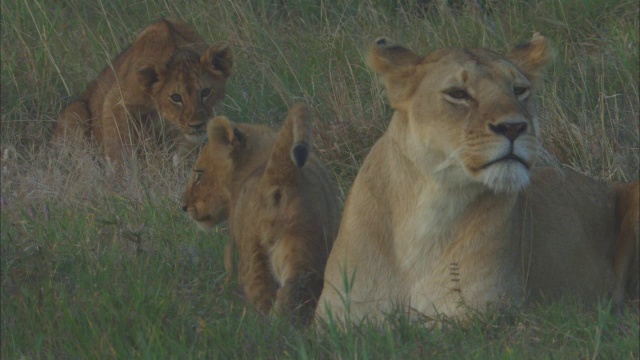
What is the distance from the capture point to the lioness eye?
3658 mm

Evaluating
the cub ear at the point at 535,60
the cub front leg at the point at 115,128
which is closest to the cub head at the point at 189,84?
the cub front leg at the point at 115,128

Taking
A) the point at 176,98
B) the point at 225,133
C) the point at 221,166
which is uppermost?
the point at 225,133

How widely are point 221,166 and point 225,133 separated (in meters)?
0.12

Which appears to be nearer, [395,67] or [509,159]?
[509,159]

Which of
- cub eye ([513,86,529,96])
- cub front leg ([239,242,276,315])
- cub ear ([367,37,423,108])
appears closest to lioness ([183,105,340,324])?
cub front leg ([239,242,276,315])

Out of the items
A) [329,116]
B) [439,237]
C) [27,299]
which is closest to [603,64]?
[329,116]

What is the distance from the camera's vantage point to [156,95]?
652 cm

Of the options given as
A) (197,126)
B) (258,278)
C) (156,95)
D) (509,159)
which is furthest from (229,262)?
(156,95)

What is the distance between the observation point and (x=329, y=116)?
20.2 feet

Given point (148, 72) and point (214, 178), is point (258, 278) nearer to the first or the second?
point (214, 178)

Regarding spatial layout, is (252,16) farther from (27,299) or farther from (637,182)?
(27,299)

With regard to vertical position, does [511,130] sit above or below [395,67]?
below

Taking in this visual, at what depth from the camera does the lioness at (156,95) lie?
6418 mm

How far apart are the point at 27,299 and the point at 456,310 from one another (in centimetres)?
125
